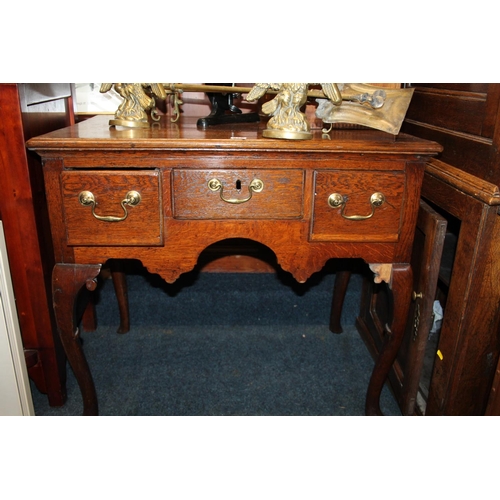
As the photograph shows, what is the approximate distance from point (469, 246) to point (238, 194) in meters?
0.48

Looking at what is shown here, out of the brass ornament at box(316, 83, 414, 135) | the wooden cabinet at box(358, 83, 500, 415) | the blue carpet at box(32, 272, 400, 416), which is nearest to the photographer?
the wooden cabinet at box(358, 83, 500, 415)

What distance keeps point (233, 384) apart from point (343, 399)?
0.32 m

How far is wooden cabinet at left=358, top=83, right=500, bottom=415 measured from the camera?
0.88 m

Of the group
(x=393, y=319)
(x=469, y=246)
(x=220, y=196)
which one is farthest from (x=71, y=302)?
(x=469, y=246)

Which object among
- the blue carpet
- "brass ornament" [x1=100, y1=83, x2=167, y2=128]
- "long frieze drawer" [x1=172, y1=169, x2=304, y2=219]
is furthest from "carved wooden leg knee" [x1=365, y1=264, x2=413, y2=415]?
"brass ornament" [x1=100, y1=83, x2=167, y2=128]

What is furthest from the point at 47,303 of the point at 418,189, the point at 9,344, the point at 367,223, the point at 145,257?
the point at 418,189

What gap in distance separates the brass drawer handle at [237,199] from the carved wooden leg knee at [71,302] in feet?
1.03

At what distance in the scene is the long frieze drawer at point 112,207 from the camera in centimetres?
92

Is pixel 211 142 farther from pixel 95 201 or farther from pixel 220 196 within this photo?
pixel 95 201

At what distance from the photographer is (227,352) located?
154 centimetres

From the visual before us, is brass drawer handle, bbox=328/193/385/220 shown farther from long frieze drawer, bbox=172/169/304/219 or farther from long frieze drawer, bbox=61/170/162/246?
long frieze drawer, bbox=61/170/162/246

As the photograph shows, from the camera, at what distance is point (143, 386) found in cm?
137

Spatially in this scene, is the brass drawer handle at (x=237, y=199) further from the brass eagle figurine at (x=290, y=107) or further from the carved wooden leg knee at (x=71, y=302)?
the carved wooden leg knee at (x=71, y=302)

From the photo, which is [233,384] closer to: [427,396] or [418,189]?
[427,396]
